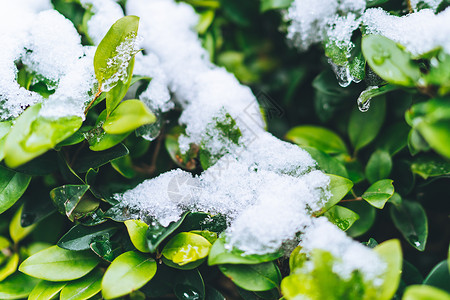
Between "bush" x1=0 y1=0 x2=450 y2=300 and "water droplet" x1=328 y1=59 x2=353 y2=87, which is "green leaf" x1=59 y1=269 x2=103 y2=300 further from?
"water droplet" x1=328 y1=59 x2=353 y2=87

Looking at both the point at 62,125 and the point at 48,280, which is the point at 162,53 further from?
the point at 48,280

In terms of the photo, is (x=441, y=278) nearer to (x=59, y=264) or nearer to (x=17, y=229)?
(x=59, y=264)

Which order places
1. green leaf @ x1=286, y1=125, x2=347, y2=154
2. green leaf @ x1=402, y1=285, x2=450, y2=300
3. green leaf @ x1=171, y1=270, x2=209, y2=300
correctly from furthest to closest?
green leaf @ x1=286, y1=125, x2=347, y2=154 < green leaf @ x1=171, y1=270, x2=209, y2=300 < green leaf @ x1=402, y1=285, x2=450, y2=300

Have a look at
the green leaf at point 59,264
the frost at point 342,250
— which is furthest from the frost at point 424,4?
the green leaf at point 59,264

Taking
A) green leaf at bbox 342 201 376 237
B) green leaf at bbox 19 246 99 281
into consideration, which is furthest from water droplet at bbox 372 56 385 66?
green leaf at bbox 19 246 99 281

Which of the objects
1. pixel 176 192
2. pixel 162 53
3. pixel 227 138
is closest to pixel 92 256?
pixel 176 192

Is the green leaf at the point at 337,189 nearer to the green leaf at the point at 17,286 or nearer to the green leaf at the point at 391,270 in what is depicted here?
the green leaf at the point at 391,270
